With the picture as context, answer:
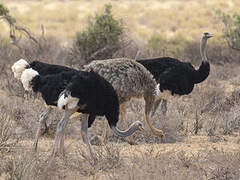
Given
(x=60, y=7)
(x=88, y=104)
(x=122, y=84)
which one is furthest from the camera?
(x=60, y=7)

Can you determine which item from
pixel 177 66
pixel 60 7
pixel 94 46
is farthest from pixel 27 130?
pixel 60 7

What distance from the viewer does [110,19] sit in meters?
12.3

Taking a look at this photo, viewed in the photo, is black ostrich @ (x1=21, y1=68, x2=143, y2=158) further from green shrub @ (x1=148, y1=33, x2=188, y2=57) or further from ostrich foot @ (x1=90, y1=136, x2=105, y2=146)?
green shrub @ (x1=148, y1=33, x2=188, y2=57)

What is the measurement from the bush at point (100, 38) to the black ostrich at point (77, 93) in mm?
6335

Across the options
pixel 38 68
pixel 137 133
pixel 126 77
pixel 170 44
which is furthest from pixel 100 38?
pixel 38 68

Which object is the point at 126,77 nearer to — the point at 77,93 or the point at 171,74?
the point at 77,93

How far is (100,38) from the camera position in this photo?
1238 centimetres

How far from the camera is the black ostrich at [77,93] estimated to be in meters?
5.47

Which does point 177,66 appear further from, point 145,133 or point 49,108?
point 49,108

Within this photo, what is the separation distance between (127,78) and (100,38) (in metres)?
5.97

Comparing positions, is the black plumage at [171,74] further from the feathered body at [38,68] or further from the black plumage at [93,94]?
the black plumage at [93,94]

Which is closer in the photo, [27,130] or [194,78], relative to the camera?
[27,130]

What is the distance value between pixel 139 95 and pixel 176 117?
1.29 m

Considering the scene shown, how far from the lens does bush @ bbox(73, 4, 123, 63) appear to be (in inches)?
479
